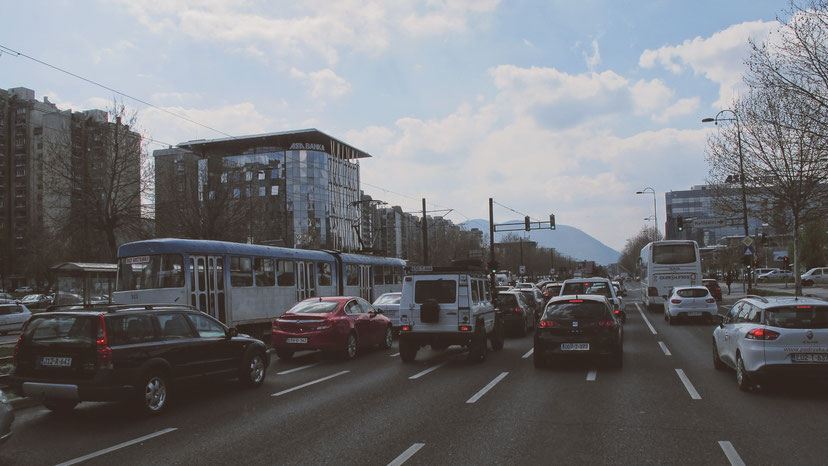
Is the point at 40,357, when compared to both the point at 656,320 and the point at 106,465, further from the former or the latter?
the point at 656,320

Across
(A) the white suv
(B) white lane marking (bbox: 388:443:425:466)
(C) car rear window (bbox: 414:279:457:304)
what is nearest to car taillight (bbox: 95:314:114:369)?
(B) white lane marking (bbox: 388:443:425:466)

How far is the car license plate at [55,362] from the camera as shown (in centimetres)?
795

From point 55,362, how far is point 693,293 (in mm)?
21638

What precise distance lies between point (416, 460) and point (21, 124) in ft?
356

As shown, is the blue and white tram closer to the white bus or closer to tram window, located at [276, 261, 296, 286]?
tram window, located at [276, 261, 296, 286]

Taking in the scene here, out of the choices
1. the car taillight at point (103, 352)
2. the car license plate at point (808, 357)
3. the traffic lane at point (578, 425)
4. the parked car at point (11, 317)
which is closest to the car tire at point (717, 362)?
the traffic lane at point (578, 425)

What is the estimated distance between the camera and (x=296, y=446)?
6.50 meters

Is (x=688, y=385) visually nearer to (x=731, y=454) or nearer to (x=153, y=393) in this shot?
(x=731, y=454)

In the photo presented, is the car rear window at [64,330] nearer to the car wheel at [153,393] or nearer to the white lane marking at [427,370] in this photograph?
the car wheel at [153,393]

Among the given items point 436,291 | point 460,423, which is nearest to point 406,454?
point 460,423

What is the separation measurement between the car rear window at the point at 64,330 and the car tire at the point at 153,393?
0.89 metres

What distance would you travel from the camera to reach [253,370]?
420 inches

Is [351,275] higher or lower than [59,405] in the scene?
higher

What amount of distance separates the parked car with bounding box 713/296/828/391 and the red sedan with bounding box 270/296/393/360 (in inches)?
332
